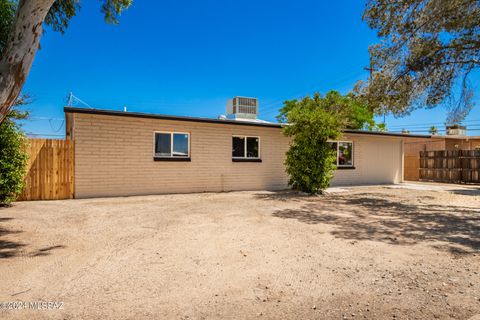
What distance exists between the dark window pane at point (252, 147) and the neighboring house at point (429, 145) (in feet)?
47.4

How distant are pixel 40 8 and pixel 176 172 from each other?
7.97 m

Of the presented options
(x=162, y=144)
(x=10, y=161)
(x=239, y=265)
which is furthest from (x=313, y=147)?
(x=10, y=161)

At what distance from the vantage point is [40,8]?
151 inches

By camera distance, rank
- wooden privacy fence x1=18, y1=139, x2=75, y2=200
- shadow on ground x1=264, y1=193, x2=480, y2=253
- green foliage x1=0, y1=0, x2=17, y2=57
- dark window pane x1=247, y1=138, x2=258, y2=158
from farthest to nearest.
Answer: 1. dark window pane x1=247, y1=138, x2=258, y2=158
2. wooden privacy fence x1=18, y1=139, x2=75, y2=200
3. green foliage x1=0, y1=0, x2=17, y2=57
4. shadow on ground x1=264, y1=193, x2=480, y2=253

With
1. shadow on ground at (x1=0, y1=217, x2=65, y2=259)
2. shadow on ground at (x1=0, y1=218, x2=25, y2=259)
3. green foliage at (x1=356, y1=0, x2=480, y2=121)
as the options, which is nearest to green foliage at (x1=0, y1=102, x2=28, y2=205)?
shadow on ground at (x1=0, y1=218, x2=25, y2=259)

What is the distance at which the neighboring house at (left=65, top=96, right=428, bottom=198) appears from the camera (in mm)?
9820

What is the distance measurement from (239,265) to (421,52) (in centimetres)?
878

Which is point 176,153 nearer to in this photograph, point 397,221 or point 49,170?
point 49,170

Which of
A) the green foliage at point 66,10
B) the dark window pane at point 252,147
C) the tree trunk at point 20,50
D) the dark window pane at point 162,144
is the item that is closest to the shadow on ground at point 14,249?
the tree trunk at point 20,50

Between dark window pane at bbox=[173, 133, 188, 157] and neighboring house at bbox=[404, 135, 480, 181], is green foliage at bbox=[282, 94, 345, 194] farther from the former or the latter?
neighboring house at bbox=[404, 135, 480, 181]

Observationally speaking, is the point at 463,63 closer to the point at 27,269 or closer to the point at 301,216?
the point at 301,216

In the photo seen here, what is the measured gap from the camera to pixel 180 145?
1153 cm

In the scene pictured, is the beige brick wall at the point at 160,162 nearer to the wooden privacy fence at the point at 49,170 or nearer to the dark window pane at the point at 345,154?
the wooden privacy fence at the point at 49,170

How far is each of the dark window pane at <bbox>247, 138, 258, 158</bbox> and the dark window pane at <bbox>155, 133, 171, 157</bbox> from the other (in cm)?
372
